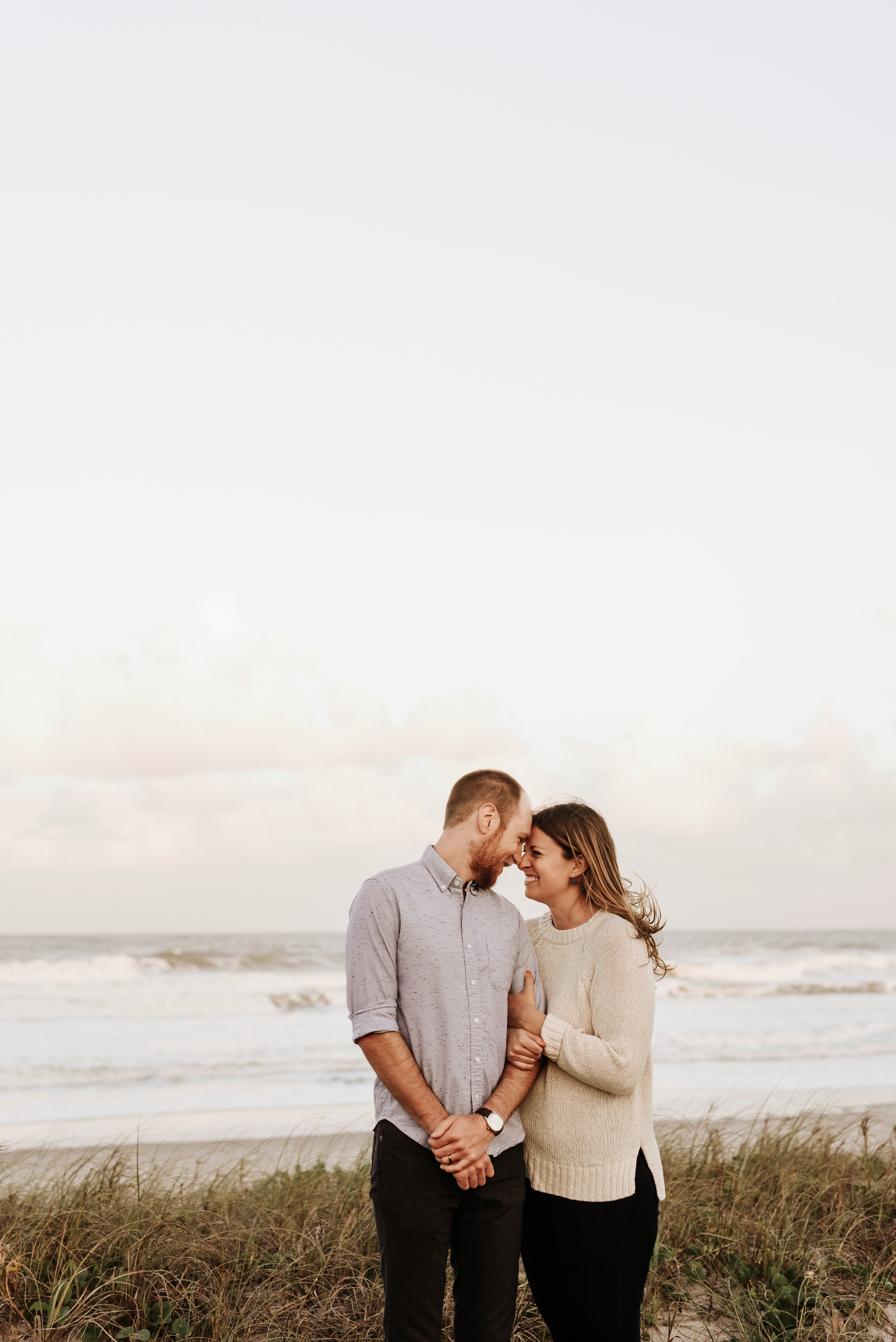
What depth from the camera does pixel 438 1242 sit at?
Result: 286 cm

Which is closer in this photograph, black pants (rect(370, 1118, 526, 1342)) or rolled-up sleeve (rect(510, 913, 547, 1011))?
black pants (rect(370, 1118, 526, 1342))

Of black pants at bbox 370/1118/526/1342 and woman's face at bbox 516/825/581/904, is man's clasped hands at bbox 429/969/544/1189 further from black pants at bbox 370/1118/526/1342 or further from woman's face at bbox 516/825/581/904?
woman's face at bbox 516/825/581/904

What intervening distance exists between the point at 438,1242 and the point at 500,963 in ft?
2.37

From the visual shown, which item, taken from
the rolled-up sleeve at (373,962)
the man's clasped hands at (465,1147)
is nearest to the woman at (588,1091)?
the man's clasped hands at (465,1147)

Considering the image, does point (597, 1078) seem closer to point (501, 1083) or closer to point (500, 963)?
point (501, 1083)

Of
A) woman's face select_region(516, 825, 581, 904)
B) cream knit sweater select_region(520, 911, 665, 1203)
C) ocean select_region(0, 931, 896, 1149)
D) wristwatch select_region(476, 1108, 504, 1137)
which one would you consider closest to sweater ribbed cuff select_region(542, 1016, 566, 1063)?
cream knit sweater select_region(520, 911, 665, 1203)

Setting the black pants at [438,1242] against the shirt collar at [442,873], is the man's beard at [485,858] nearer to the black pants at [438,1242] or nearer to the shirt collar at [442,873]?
the shirt collar at [442,873]

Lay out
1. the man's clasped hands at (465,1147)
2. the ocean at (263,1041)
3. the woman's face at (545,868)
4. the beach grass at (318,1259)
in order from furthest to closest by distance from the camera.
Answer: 1. the ocean at (263,1041)
2. the beach grass at (318,1259)
3. the woman's face at (545,868)
4. the man's clasped hands at (465,1147)

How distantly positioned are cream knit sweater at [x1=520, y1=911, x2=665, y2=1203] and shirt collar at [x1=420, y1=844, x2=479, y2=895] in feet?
1.48

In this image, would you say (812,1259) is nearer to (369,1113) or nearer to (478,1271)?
(478,1271)

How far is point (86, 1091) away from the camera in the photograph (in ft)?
38.6

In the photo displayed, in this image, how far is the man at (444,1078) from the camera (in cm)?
284

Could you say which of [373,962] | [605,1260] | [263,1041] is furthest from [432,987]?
[263,1041]

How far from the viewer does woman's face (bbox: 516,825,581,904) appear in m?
3.24
